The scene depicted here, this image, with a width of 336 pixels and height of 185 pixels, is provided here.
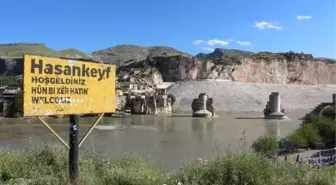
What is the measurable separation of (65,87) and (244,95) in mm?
87623

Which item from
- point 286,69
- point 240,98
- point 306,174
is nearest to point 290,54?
point 286,69

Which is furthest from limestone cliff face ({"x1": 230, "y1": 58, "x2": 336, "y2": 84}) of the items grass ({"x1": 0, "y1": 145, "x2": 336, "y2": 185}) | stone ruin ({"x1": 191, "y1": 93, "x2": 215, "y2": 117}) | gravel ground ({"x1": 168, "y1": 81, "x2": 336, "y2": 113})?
grass ({"x1": 0, "y1": 145, "x2": 336, "y2": 185})

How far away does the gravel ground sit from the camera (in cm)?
8975

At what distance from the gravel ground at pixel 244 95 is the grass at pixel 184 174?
76.0m

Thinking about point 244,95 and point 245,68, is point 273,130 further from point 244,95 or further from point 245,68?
point 245,68

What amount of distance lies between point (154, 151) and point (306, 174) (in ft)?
64.4

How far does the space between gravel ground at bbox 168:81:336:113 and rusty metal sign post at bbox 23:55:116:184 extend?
76.9 m

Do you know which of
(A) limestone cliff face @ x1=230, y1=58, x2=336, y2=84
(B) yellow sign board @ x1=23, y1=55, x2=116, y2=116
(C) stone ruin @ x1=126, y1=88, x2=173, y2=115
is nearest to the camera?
(B) yellow sign board @ x1=23, y1=55, x2=116, y2=116

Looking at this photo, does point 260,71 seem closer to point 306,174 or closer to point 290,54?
point 290,54

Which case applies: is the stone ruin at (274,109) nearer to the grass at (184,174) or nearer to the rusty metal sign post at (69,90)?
the grass at (184,174)

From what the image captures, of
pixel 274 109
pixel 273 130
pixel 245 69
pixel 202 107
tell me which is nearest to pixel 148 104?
pixel 202 107

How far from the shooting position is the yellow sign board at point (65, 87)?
912 centimetres

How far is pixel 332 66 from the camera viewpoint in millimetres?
153625

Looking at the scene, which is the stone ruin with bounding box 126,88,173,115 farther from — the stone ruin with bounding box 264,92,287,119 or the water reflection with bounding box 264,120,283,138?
the water reflection with bounding box 264,120,283,138
